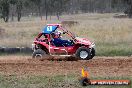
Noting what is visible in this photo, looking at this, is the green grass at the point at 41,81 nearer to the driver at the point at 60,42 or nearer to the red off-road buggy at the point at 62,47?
the red off-road buggy at the point at 62,47

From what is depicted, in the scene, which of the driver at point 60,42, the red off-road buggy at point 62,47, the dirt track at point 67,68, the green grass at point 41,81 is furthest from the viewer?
the driver at point 60,42

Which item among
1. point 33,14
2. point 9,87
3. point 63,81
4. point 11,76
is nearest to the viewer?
point 9,87

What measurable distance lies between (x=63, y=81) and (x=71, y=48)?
618 cm

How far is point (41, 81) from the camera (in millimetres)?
10102

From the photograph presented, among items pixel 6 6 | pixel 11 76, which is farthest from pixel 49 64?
pixel 6 6

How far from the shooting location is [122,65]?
13.5 meters

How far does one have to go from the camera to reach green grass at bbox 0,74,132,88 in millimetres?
9375

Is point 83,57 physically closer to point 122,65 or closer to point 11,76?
point 122,65

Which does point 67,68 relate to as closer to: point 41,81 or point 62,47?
point 41,81

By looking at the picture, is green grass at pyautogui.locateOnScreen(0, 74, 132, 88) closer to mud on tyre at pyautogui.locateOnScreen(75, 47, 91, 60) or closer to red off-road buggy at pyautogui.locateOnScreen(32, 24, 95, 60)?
mud on tyre at pyautogui.locateOnScreen(75, 47, 91, 60)

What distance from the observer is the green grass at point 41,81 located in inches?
369

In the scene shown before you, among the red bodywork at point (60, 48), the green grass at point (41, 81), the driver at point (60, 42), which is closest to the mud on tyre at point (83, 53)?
the red bodywork at point (60, 48)

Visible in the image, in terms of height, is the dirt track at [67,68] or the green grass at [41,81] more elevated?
the green grass at [41,81]

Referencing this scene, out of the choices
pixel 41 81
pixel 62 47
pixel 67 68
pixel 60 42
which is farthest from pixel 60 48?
pixel 41 81
